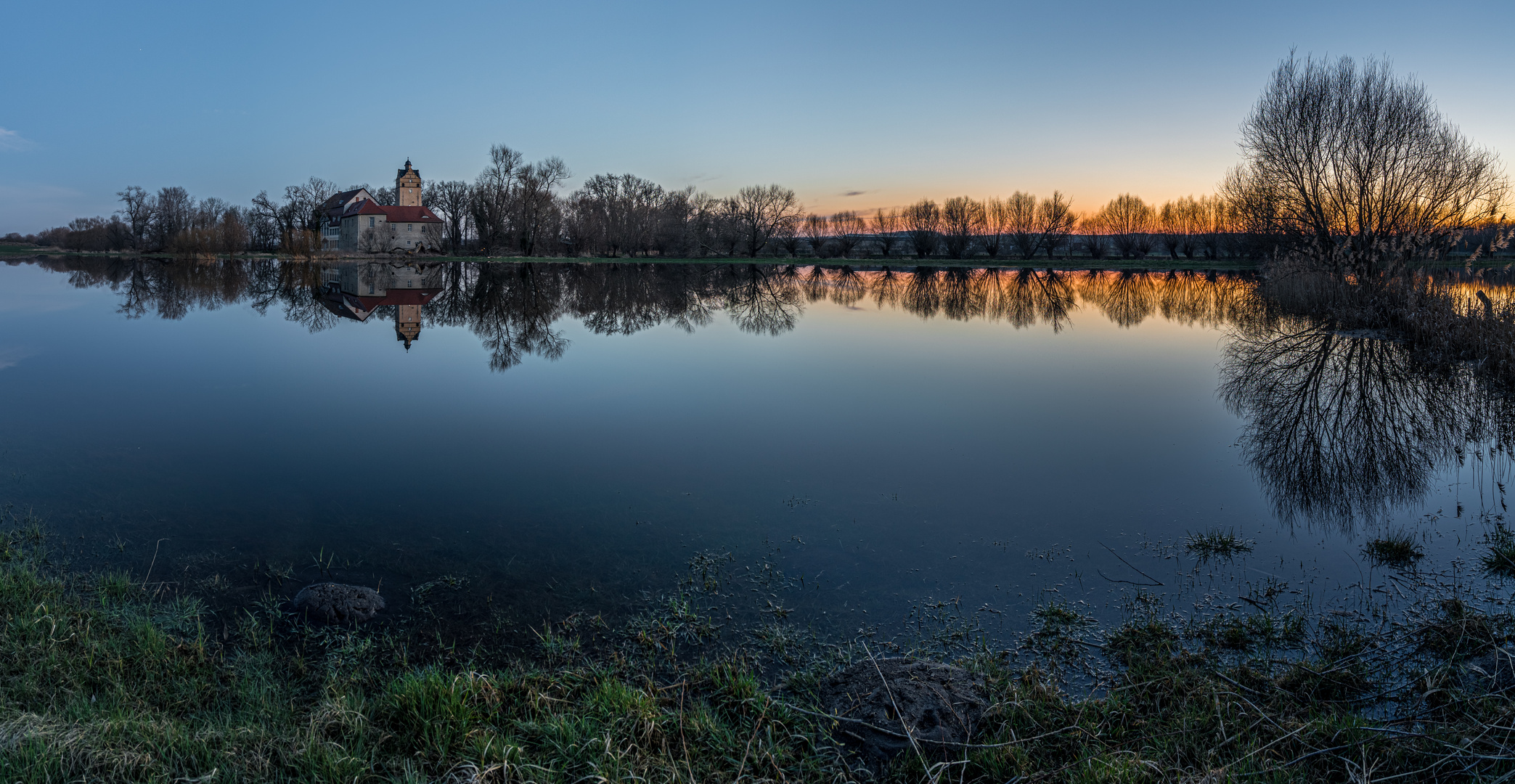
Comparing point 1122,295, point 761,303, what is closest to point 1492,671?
point 761,303

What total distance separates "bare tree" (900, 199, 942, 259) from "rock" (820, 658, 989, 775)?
230 feet

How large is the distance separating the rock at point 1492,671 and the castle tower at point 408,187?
295 feet

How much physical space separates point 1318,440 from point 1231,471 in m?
1.91

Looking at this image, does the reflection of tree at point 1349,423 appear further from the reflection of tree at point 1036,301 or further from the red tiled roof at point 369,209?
the red tiled roof at point 369,209

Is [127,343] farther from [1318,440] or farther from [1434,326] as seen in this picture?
[1434,326]

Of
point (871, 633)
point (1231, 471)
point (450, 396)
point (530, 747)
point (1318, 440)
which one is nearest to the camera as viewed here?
point (530, 747)

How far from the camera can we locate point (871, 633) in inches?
185

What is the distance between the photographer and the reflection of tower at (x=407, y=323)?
18641 mm

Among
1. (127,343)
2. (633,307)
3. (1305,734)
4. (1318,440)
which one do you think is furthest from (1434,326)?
(127,343)

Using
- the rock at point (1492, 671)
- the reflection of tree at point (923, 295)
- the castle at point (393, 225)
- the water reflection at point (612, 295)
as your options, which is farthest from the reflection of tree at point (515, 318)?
the castle at point (393, 225)

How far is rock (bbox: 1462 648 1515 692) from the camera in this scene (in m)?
3.73

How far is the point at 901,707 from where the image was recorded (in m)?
3.62

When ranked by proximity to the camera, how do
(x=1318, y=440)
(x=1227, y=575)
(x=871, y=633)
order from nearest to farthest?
(x=871, y=633), (x=1227, y=575), (x=1318, y=440)

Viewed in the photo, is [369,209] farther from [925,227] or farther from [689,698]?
[689,698]
